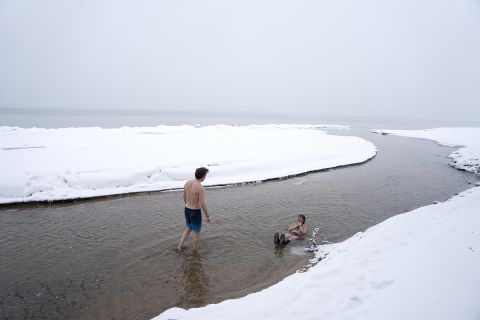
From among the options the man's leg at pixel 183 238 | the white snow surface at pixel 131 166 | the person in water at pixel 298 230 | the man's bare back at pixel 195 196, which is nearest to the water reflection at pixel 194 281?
the man's leg at pixel 183 238

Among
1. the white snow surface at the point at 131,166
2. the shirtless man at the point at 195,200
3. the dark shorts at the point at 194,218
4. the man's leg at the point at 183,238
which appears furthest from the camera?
the white snow surface at the point at 131,166

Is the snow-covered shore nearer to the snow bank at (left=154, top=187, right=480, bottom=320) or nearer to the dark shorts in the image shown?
the snow bank at (left=154, top=187, right=480, bottom=320)

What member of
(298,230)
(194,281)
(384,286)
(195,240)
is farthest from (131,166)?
(384,286)

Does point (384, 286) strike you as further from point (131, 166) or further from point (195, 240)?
point (131, 166)

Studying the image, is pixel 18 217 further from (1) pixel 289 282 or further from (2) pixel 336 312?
(2) pixel 336 312

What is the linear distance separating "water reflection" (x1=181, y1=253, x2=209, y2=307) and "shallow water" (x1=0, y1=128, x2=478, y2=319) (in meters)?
0.02

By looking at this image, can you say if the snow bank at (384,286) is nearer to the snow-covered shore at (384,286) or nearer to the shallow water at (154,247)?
the snow-covered shore at (384,286)


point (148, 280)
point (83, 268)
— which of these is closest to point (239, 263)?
point (148, 280)

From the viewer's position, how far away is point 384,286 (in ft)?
16.9

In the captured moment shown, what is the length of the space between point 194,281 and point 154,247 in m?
2.19

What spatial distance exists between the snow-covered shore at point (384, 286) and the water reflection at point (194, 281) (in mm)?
645

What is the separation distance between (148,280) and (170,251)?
1.44 metres

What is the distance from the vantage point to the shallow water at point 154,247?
19.9 feet

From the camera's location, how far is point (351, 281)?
5578 mm
